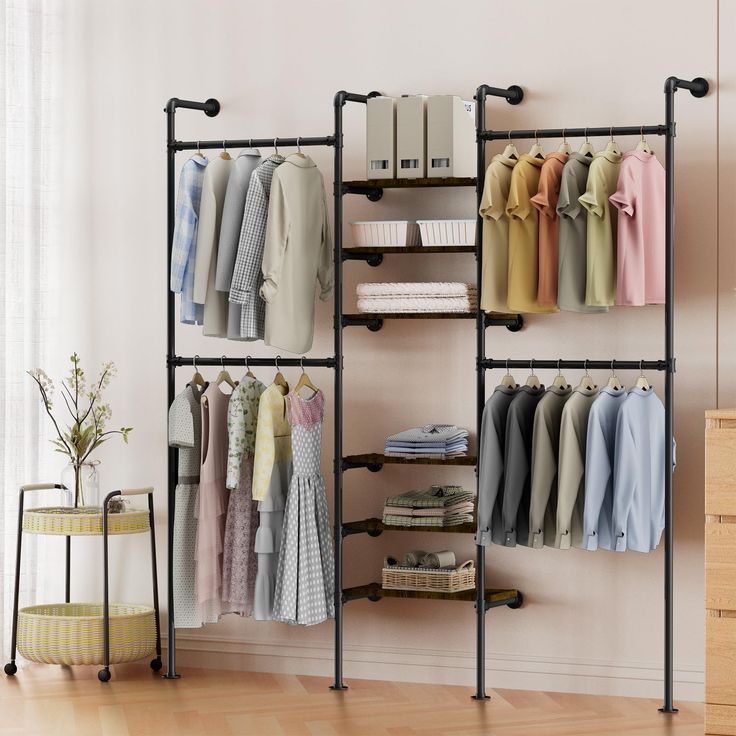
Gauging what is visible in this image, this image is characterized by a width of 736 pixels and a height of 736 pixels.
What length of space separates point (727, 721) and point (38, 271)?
10.3ft

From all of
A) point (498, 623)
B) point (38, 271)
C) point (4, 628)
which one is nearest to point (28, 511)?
point (4, 628)

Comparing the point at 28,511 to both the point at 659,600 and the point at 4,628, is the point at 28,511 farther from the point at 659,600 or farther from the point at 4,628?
the point at 659,600

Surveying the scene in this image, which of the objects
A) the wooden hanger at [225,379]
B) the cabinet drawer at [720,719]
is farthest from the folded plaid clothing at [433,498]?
the cabinet drawer at [720,719]

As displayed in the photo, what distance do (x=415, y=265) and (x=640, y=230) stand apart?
100 cm

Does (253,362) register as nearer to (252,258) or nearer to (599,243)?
(252,258)

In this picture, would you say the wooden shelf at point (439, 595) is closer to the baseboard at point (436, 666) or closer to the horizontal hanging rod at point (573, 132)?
the baseboard at point (436, 666)

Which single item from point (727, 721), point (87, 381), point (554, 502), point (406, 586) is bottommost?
point (727, 721)

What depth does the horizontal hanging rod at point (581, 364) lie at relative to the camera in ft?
13.7

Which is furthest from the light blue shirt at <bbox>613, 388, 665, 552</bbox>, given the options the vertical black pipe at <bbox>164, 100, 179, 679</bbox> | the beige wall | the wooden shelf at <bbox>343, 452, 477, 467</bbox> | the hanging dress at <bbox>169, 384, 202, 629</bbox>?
the vertical black pipe at <bbox>164, 100, 179, 679</bbox>

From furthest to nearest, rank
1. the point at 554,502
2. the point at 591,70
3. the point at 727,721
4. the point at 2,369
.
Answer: the point at 2,369, the point at 591,70, the point at 554,502, the point at 727,721

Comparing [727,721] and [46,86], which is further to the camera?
[46,86]

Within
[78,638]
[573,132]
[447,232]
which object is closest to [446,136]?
[447,232]

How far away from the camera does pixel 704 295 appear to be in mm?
4426

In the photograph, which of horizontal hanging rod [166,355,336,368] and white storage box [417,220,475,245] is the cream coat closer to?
horizontal hanging rod [166,355,336,368]
